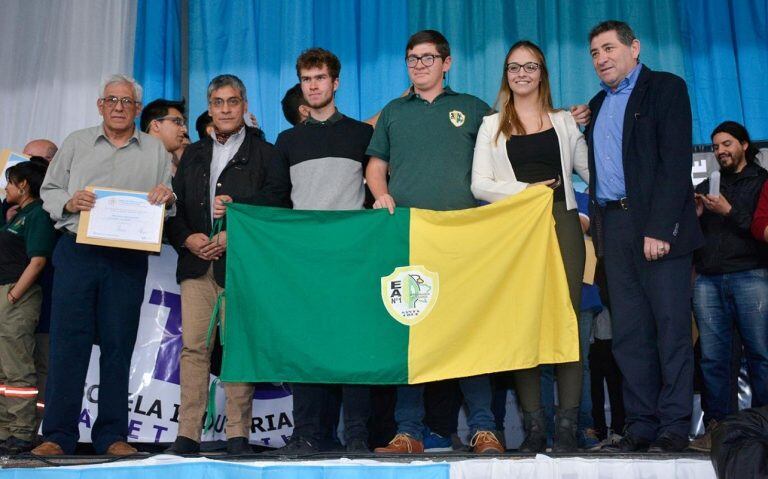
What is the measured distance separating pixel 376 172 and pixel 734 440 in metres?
2.04

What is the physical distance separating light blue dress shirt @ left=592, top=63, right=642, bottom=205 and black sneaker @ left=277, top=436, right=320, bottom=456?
178 centimetres

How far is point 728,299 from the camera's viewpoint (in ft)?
15.6

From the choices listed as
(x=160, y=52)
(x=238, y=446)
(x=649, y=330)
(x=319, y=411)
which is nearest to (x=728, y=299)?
(x=649, y=330)

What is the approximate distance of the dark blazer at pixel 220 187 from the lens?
466 cm

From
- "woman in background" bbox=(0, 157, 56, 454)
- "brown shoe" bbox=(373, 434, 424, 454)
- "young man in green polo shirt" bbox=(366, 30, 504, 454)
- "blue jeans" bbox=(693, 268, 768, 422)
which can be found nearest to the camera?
"brown shoe" bbox=(373, 434, 424, 454)

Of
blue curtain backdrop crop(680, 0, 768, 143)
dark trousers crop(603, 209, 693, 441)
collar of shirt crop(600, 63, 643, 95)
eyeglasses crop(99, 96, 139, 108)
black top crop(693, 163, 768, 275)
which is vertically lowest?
dark trousers crop(603, 209, 693, 441)

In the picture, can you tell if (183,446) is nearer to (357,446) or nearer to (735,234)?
(357,446)

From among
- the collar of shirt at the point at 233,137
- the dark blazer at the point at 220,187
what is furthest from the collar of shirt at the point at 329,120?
the collar of shirt at the point at 233,137

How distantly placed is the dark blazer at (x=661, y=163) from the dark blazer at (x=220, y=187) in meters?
1.71

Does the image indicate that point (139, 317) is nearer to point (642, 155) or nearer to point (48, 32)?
point (642, 155)

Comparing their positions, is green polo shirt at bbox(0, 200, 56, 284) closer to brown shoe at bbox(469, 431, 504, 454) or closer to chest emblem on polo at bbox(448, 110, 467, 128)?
chest emblem on polo at bbox(448, 110, 467, 128)

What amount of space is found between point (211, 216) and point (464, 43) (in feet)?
8.99

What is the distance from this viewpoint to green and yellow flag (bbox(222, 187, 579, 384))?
4344 millimetres

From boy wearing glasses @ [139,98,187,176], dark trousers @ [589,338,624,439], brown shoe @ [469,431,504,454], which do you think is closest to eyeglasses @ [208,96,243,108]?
boy wearing glasses @ [139,98,187,176]
